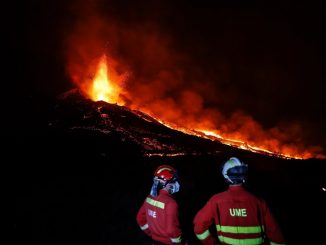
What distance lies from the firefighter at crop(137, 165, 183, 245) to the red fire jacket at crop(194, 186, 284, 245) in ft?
2.98

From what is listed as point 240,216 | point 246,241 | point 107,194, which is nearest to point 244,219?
point 240,216

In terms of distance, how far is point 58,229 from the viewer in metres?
10.5

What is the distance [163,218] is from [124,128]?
2547 centimetres

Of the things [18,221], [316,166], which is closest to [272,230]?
[18,221]

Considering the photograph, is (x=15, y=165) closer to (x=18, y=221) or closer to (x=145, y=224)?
(x=18, y=221)

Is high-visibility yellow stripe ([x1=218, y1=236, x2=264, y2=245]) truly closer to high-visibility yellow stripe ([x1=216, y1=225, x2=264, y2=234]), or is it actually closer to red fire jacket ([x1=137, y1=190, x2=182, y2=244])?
high-visibility yellow stripe ([x1=216, y1=225, x2=264, y2=234])

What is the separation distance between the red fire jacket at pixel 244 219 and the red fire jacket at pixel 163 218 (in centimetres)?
90

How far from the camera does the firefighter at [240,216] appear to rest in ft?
15.1

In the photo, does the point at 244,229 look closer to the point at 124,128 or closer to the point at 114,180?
the point at 114,180

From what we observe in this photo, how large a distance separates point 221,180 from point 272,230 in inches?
371

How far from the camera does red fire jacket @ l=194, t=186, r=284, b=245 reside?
4586mm

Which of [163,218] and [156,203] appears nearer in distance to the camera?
[163,218]

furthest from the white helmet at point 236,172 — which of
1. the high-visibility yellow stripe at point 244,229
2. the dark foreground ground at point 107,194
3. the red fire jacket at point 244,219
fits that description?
the dark foreground ground at point 107,194

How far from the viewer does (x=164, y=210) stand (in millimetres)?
5539
